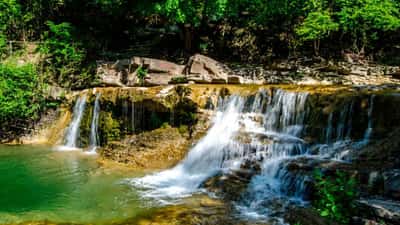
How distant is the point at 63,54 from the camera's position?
14602mm

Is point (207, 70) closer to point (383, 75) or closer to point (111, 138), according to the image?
point (111, 138)

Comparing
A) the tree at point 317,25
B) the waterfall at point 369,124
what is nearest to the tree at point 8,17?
the tree at point 317,25

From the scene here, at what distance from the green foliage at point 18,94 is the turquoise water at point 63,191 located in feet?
7.09

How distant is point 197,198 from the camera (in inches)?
275

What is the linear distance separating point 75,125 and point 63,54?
12.7 ft

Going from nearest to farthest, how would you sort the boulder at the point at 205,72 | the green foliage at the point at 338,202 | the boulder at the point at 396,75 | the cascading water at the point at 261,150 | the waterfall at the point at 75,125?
1. the green foliage at the point at 338,202
2. the cascading water at the point at 261,150
3. the boulder at the point at 396,75
4. the waterfall at the point at 75,125
5. the boulder at the point at 205,72

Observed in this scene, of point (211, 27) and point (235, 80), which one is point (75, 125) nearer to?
point (235, 80)

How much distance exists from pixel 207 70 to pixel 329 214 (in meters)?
8.62

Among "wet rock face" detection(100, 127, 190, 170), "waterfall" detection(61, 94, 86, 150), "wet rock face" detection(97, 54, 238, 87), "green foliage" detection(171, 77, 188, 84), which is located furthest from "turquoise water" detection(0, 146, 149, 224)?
"green foliage" detection(171, 77, 188, 84)

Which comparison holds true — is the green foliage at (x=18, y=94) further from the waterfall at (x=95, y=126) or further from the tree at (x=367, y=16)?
the tree at (x=367, y=16)

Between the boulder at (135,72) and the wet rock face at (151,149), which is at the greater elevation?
the boulder at (135,72)

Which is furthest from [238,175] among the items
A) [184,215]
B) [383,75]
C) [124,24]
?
[124,24]

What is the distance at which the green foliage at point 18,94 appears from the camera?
40.6 feet

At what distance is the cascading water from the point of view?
6.89 m
